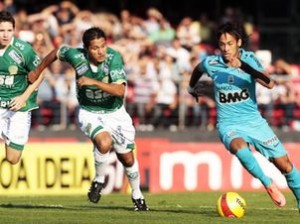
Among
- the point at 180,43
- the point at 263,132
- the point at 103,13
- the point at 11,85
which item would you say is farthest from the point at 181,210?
the point at 103,13

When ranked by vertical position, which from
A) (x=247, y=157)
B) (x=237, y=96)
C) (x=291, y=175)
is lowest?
(x=291, y=175)

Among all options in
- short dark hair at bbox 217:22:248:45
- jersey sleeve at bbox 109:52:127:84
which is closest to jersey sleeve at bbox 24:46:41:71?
jersey sleeve at bbox 109:52:127:84

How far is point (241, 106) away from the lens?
14.9 meters

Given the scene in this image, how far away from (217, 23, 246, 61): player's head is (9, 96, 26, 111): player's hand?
9.19ft

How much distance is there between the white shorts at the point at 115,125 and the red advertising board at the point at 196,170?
780cm

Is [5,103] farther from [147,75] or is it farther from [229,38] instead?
[147,75]

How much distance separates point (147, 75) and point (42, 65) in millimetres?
10619

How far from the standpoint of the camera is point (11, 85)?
1528 cm

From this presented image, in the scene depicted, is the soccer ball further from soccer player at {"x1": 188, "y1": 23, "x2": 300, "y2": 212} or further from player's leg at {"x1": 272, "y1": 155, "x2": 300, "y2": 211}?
player's leg at {"x1": 272, "y1": 155, "x2": 300, "y2": 211}

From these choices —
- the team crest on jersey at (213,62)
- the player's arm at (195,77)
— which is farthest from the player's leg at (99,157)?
the team crest on jersey at (213,62)

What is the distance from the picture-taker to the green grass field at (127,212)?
13.5 metres

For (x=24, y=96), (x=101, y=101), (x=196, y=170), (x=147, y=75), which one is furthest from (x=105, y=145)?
(x=147, y=75)

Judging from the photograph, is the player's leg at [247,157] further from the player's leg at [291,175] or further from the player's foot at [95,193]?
the player's foot at [95,193]

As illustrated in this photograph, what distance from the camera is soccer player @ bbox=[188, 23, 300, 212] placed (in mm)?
14422
